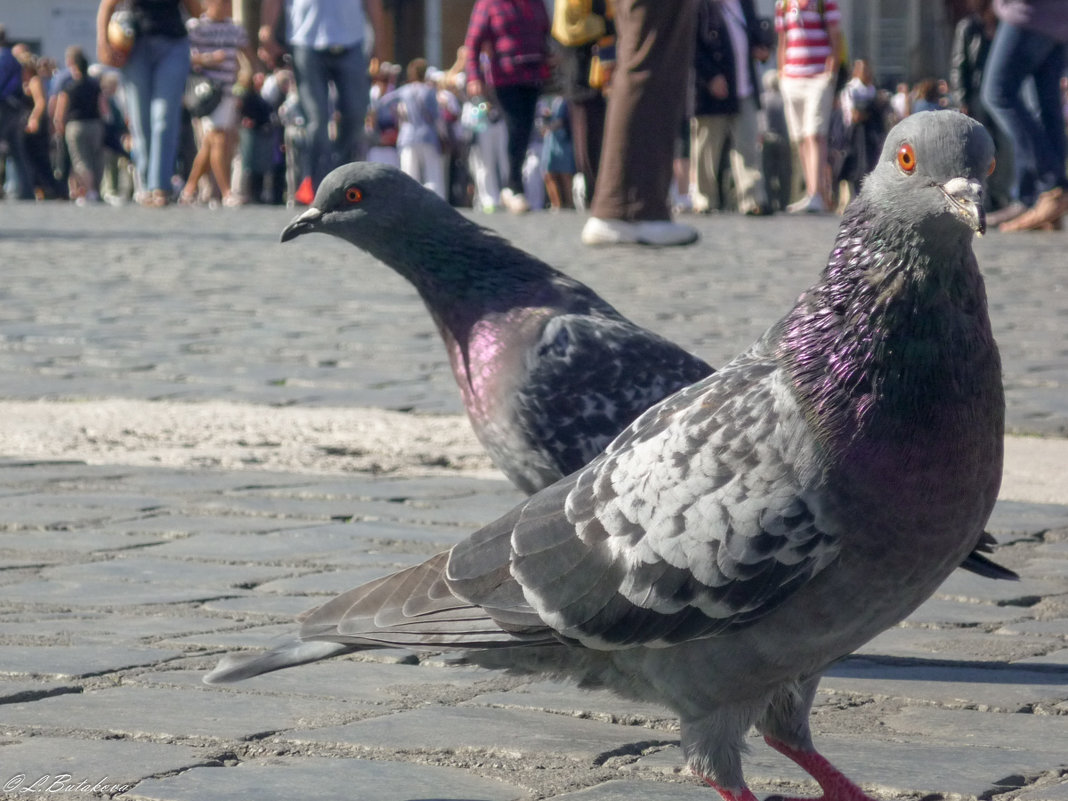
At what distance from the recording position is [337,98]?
50.6 ft

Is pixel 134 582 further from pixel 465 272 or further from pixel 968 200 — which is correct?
pixel 968 200

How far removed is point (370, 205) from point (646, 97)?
620 cm

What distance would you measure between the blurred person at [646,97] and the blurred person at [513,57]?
6.68m

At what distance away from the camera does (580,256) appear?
38.0ft

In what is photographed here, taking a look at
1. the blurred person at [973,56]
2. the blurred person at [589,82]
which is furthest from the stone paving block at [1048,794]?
the blurred person at [589,82]

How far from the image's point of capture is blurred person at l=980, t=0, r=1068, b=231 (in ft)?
40.2

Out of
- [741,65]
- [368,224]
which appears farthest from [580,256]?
[368,224]

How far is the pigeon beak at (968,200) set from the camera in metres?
2.36

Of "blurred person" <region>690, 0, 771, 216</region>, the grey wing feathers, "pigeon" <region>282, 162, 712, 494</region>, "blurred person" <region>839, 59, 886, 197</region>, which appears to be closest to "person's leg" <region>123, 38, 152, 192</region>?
"blurred person" <region>690, 0, 771, 216</region>

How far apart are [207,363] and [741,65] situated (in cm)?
1051

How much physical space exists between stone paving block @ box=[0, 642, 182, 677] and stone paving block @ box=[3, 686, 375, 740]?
135 mm

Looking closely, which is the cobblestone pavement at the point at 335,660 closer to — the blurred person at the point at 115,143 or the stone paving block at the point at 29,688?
the stone paving block at the point at 29,688

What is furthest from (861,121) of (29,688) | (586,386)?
(29,688)

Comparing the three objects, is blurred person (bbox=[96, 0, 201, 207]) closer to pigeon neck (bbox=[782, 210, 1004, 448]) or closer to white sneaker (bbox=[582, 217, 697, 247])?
white sneaker (bbox=[582, 217, 697, 247])
